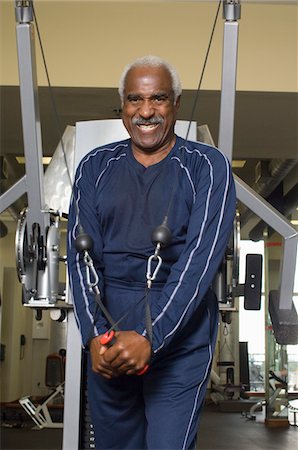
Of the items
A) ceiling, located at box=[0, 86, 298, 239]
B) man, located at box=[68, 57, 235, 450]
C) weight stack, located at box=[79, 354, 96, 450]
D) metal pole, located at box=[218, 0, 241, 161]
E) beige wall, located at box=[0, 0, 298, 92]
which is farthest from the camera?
ceiling, located at box=[0, 86, 298, 239]

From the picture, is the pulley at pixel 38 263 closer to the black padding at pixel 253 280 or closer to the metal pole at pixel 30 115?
the metal pole at pixel 30 115

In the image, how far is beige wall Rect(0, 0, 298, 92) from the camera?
168 inches

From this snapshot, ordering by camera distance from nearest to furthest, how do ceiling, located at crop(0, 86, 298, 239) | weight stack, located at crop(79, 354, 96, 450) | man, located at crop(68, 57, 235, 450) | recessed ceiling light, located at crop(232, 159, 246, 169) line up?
man, located at crop(68, 57, 235, 450) < weight stack, located at crop(79, 354, 96, 450) < ceiling, located at crop(0, 86, 298, 239) < recessed ceiling light, located at crop(232, 159, 246, 169)

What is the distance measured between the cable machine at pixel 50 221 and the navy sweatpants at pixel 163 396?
42 cm

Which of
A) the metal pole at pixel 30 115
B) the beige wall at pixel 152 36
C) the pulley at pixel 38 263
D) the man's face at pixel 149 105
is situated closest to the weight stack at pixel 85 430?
the pulley at pixel 38 263

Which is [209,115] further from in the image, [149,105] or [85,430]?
[149,105]

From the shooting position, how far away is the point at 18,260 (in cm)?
195

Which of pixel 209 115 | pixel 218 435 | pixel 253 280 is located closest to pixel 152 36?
pixel 209 115

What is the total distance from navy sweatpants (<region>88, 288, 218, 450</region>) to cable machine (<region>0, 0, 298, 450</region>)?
421 mm

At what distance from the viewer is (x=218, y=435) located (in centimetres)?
752

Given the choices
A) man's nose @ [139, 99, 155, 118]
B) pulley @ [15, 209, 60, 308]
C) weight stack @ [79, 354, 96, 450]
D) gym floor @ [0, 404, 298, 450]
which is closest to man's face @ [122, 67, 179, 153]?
man's nose @ [139, 99, 155, 118]

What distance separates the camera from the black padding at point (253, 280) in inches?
78.1

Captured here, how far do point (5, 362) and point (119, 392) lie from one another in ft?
31.9

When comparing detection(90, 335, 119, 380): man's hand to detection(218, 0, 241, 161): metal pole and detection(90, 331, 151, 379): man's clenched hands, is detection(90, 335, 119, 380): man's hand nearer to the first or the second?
detection(90, 331, 151, 379): man's clenched hands
